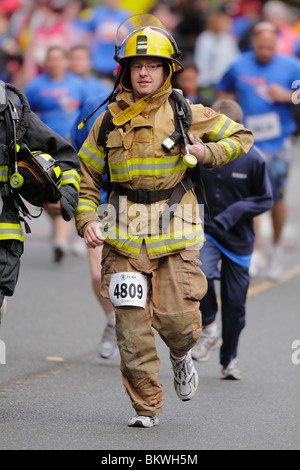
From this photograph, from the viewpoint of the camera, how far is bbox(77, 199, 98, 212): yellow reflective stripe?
19.1ft

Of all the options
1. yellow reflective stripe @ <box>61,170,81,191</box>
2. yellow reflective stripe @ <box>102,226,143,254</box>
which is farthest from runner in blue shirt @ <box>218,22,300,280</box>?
yellow reflective stripe @ <box>61,170,81,191</box>

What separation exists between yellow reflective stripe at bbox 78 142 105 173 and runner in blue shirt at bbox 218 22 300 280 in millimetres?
5146

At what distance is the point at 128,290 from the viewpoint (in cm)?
562

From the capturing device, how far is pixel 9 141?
5465mm

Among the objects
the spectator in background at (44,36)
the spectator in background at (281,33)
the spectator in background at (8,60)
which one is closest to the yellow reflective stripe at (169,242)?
the spectator in background at (8,60)

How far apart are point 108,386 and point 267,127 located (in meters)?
4.69

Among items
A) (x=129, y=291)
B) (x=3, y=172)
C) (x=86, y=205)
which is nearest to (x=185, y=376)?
(x=129, y=291)

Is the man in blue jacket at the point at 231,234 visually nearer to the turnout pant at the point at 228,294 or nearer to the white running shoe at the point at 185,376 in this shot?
the turnout pant at the point at 228,294

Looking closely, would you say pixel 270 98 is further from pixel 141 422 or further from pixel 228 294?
pixel 141 422

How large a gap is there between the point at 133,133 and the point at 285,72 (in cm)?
543

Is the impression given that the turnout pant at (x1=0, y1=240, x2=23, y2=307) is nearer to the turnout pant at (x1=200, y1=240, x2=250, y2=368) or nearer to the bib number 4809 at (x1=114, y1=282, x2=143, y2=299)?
the bib number 4809 at (x1=114, y1=282, x2=143, y2=299)
